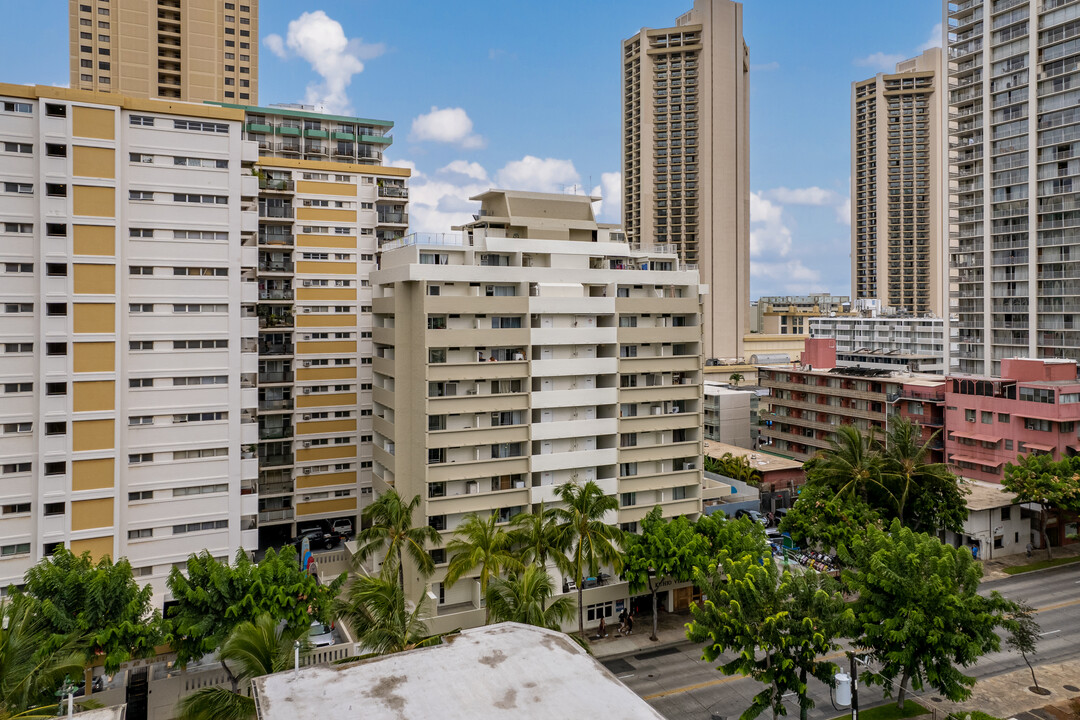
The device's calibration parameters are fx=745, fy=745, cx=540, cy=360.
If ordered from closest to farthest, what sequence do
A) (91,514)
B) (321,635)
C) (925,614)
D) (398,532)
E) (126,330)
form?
(925,614) < (398,532) < (91,514) < (126,330) < (321,635)

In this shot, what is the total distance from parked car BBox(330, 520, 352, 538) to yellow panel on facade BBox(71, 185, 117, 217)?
1386 inches

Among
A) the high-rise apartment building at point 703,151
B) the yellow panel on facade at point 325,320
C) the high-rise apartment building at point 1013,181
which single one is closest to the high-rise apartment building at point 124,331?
the yellow panel on facade at point 325,320

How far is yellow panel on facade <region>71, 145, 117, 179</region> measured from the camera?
4247cm

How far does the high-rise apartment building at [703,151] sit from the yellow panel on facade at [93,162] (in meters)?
113

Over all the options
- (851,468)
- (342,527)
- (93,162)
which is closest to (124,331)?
(93,162)

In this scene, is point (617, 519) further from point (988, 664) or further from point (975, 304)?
point (975, 304)

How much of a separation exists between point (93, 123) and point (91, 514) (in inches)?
885

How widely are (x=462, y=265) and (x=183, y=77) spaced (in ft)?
285

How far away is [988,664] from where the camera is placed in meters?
41.0

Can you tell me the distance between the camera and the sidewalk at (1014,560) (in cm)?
5472

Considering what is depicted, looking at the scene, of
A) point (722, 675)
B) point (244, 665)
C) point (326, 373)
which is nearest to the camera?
point (244, 665)

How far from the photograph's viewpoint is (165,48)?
110688 mm

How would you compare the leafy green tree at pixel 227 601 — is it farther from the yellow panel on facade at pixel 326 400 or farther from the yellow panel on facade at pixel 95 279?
the yellow panel on facade at pixel 326 400

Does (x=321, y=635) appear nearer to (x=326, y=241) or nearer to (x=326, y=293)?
(x=326, y=293)
